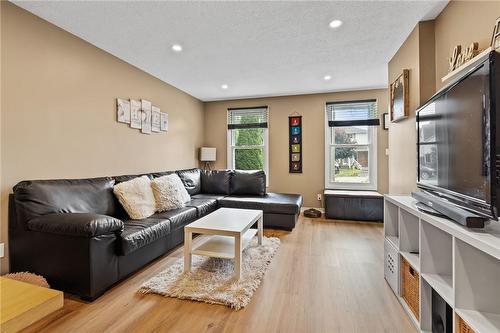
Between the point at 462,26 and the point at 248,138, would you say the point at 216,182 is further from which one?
the point at 462,26

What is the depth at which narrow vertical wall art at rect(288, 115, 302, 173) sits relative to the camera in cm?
484

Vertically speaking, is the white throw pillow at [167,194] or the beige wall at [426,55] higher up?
the beige wall at [426,55]

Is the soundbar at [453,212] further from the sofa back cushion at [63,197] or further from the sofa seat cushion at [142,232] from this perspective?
the sofa back cushion at [63,197]

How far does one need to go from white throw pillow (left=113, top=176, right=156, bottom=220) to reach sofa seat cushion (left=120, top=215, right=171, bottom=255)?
0.12m

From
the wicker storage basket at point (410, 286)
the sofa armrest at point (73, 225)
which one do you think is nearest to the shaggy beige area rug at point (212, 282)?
the sofa armrest at point (73, 225)

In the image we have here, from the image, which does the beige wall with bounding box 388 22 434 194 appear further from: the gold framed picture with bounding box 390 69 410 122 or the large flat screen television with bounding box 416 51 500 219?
the large flat screen television with bounding box 416 51 500 219

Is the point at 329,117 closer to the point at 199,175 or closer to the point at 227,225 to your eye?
the point at 199,175

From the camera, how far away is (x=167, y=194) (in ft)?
9.78

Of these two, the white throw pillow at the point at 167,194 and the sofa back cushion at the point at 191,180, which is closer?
the white throw pillow at the point at 167,194

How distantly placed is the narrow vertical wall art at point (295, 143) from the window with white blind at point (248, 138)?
0.50 meters

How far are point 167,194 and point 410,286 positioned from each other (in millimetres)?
2563

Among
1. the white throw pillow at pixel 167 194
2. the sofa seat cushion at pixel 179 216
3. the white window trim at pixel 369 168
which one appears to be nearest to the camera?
the sofa seat cushion at pixel 179 216

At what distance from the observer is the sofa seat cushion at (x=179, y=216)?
2.63 metres

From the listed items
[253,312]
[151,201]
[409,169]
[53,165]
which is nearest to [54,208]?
[53,165]
